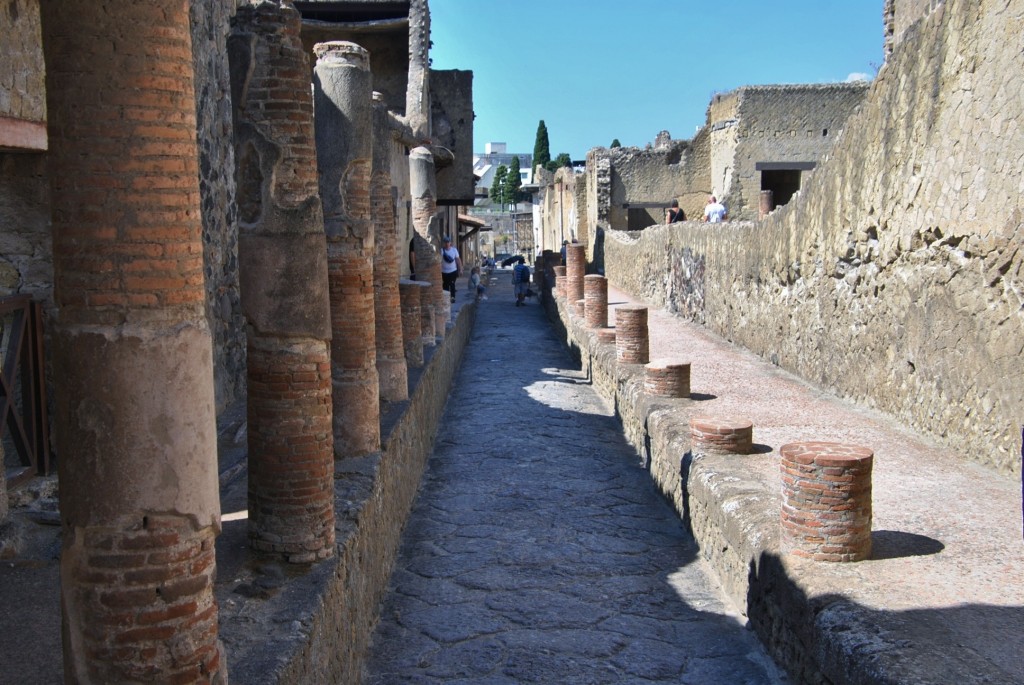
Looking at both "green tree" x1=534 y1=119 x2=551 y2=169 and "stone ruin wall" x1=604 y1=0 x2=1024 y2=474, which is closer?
"stone ruin wall" x1=604 y1=0 x2=1024 y2=474

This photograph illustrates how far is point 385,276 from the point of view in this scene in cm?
844

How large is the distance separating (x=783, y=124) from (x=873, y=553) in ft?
61.3

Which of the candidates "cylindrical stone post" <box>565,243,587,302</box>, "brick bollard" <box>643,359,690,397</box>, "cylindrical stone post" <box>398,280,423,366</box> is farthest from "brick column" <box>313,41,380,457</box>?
"cylindrical stone post" <box>565,243,587,302</box>

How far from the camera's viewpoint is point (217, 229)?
26.2 feet

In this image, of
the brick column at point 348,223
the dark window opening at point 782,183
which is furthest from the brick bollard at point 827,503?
the dark window opening at point 782,183

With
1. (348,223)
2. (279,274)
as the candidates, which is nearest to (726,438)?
(348,223)

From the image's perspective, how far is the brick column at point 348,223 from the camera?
6148 mm

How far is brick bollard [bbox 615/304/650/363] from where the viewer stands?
1129 cm

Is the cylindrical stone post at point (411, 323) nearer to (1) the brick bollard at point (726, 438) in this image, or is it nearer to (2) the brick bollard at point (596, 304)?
(1) the brick bollard at point (726, 438)

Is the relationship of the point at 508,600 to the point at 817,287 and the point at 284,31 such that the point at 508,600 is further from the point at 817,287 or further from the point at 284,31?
the point at 817,287

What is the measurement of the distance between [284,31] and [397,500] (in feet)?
11.3

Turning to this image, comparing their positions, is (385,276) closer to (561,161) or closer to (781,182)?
(781,182)

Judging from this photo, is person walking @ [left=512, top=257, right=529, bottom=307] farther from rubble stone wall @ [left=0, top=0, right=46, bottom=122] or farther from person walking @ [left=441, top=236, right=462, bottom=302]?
rubble stone wall @ [left=0, top=0, right=46, bottom=122]

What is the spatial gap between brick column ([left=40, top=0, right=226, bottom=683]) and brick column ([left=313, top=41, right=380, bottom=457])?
3273 millimetres
